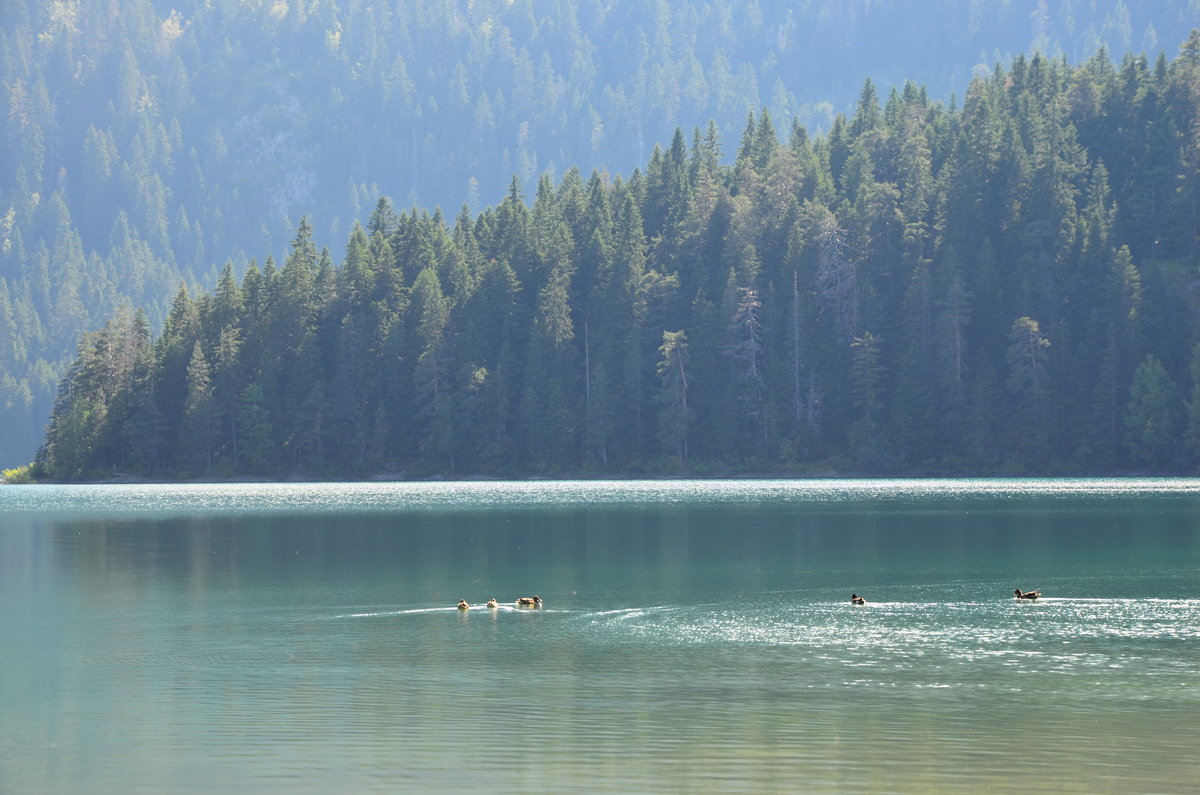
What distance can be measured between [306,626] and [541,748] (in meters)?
19.4

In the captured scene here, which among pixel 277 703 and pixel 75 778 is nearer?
pixel 75 778

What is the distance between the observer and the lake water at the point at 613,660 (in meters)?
26.6

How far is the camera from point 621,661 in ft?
125

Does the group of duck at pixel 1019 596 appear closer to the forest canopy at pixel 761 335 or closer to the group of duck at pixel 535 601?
the group of duck at pixel 535 601

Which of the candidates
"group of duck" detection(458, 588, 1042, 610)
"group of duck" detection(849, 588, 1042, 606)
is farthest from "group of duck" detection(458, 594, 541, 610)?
"group of duck" detection(849, 588, 1042, 606)

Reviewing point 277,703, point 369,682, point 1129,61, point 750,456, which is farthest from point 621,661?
point 1129,61

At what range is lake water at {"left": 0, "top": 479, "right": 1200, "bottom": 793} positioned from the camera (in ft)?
87.4

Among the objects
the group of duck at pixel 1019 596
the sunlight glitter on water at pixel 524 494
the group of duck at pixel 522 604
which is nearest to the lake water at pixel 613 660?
the group of duck at pixel 522 604

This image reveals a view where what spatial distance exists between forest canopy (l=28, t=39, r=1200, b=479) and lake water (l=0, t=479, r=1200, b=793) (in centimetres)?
8241

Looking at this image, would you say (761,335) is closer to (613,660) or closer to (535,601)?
(535,601)

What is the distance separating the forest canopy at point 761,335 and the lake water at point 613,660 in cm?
8241

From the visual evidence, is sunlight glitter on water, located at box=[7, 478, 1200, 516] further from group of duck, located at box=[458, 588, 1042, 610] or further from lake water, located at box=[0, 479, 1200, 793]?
group of duck, located at box=[458, 588, 1042, 610]

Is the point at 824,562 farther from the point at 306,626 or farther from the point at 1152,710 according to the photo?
the point at 1152,710

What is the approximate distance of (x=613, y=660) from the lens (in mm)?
38406
